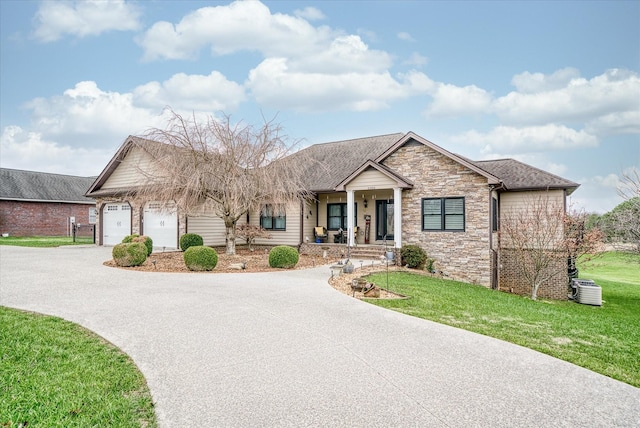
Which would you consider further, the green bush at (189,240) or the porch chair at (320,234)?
the porch chair at (320,234)

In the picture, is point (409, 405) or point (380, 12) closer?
point (409, 405)

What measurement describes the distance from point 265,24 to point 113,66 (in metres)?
8.54

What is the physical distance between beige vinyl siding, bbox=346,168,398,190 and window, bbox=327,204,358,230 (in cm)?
205

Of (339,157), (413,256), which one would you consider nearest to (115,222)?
(339,157)

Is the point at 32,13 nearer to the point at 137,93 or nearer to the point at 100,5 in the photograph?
the point at 100,5

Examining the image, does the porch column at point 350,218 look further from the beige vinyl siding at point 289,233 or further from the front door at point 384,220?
the beige vinyl siding at point 289,233

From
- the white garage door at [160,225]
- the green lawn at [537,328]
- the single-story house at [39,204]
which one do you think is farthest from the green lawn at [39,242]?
the green lawn at [537,328]

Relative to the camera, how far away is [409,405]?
3584mm

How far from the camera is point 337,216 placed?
1956 cm

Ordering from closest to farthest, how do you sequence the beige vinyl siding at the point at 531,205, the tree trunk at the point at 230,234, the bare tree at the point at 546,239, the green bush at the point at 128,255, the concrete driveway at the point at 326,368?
the concrete driveway at the point at 326,368 → the green bush at the point at 128,255 → the bare tree at the point at 546,239 → the beige vinyl siding at the point at 531,205 → the tree trunk at the point at 230,234

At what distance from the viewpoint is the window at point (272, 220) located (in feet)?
66.0

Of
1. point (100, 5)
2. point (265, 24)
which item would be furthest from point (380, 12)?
point (100, 5)

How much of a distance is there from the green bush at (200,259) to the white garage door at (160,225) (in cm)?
674

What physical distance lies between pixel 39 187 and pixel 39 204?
174 cm
